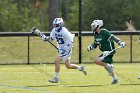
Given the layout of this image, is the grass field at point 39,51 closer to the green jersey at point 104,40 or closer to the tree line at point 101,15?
the tree line at point 101,15

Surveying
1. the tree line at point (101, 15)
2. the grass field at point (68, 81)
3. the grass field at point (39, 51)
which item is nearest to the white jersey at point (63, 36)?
the grass field at point (68, 81)

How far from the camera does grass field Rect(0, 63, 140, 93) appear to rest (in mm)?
17078

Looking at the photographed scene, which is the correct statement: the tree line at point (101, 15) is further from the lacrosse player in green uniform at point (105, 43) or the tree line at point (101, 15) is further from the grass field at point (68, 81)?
the lacrosse player in green uniform at point (105, 43)

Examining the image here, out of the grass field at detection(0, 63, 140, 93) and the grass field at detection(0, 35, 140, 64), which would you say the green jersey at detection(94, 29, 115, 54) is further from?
the grass field at detection(0, 35, 140, 64)

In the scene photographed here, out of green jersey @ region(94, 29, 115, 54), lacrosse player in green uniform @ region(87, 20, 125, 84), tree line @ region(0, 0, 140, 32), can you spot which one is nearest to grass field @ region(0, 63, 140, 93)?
lacrosse player in green uniform @ region(87, 20, 125, 84)

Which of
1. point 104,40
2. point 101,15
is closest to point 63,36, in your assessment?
point 104,40

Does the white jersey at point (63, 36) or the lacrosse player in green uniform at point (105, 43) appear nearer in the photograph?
the lacrosse player in green uniform at point (105, 43)

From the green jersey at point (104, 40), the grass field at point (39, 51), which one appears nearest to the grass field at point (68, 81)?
the green jersey at point (104, 40)

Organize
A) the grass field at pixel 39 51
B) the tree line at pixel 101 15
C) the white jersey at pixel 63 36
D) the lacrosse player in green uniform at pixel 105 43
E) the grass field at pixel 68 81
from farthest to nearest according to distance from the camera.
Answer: the tree line at pixel 101 15
the grass field at pixel 39 51
the white jersey at pixel 63 36
the lacrosse player in green uniform at pixel 105 43
the grass field at pixel 68 81

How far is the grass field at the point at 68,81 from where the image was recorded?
17078 millimetres

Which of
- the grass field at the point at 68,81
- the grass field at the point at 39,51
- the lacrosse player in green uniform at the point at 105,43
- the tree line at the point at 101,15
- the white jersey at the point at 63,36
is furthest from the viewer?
the tree line at the point at 101,15

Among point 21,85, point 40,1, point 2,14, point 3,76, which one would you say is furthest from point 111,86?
point 40,1

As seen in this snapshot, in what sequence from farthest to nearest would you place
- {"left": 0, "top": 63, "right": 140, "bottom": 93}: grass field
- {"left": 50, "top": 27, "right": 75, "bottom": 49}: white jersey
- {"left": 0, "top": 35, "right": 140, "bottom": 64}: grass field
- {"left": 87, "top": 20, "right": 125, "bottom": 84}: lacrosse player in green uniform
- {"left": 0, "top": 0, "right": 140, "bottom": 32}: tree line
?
{"left": 0, "top": 0, "right": 140, "bottom": 32}: tree line
{"left": 0, "top": 35, "right": 140, "bottom": 64}: grass field
{"left": 50, "top": 27, "right": 75, "bottom": 49}: white jersey
{"left": 87, "top": 20, "right": 125, "bottom": 84}: lacrosse player in green uniform
{"left": 0, "top": 63, "right": 140, "bottom": 93}: grass field

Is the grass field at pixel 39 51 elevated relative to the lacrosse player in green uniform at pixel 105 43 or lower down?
lower down
